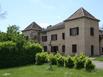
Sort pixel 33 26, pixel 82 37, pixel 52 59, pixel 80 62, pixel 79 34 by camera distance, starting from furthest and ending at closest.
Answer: pixel 33 26 → pixel 79 34 → pixel 82 37 → pixel 52 59 → pixel 80 62

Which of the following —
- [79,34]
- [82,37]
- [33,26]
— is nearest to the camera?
[82,37]

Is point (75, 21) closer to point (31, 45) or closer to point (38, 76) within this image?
point (31, 45)

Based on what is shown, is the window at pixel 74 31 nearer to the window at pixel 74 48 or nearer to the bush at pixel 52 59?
the window at pixel 74 48

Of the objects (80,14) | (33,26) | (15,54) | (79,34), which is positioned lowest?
(15,54)

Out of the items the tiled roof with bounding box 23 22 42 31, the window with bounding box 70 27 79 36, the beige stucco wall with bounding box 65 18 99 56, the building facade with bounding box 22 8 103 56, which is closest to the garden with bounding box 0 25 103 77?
the building facade with bounding box 22 8 103 56

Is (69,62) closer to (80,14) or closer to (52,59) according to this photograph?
(52,59)

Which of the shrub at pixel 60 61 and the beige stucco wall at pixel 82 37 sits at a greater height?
the beige stucco wall at pixel 82 37

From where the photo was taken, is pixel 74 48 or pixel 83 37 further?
pixel 74 48

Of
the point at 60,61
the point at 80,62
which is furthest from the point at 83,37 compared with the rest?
the point at 80,62

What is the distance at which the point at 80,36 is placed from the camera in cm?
4331

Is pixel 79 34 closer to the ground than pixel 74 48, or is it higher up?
higher up

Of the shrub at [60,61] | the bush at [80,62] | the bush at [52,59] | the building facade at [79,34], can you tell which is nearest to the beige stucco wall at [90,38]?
the building facade at [79,34]

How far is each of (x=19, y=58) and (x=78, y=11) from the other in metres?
19.1

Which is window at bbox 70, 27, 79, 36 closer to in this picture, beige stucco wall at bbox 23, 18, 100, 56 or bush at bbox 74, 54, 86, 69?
beige stucco wall at bbox 23, 18, 100, 56
